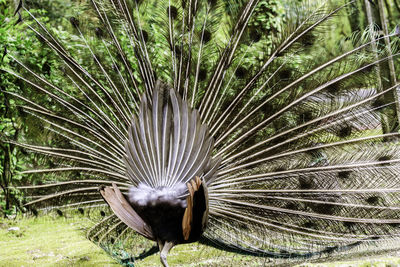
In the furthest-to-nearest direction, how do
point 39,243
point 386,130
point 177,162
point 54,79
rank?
1. point 39,243
2. point 54,79
3. point 386,130
4. point 177,162

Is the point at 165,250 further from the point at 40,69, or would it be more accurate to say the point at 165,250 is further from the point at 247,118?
the point at 40,69

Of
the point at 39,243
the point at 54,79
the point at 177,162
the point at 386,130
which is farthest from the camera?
the point at 39,243

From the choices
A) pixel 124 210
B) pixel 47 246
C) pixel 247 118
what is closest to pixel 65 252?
pixel 47 246

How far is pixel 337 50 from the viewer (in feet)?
13.9

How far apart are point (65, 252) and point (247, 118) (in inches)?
111

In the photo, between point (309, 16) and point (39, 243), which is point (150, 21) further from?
point (39, 243)

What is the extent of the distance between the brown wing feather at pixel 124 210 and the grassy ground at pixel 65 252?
1.13 metres

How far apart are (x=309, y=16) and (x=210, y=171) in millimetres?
1760

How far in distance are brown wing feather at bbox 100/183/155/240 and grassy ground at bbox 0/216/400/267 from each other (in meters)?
1.13

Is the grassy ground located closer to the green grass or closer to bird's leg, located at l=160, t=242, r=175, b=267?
the green grass

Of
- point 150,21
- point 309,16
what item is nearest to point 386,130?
point 309,16

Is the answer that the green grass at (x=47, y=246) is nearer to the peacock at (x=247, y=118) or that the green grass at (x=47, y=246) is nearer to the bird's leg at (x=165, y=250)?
the peacock at (x=247, y=118)

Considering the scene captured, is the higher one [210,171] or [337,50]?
[337,50]

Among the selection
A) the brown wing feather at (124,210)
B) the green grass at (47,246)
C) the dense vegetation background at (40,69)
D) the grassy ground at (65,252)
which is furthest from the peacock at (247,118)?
the green grass at (47,246)
